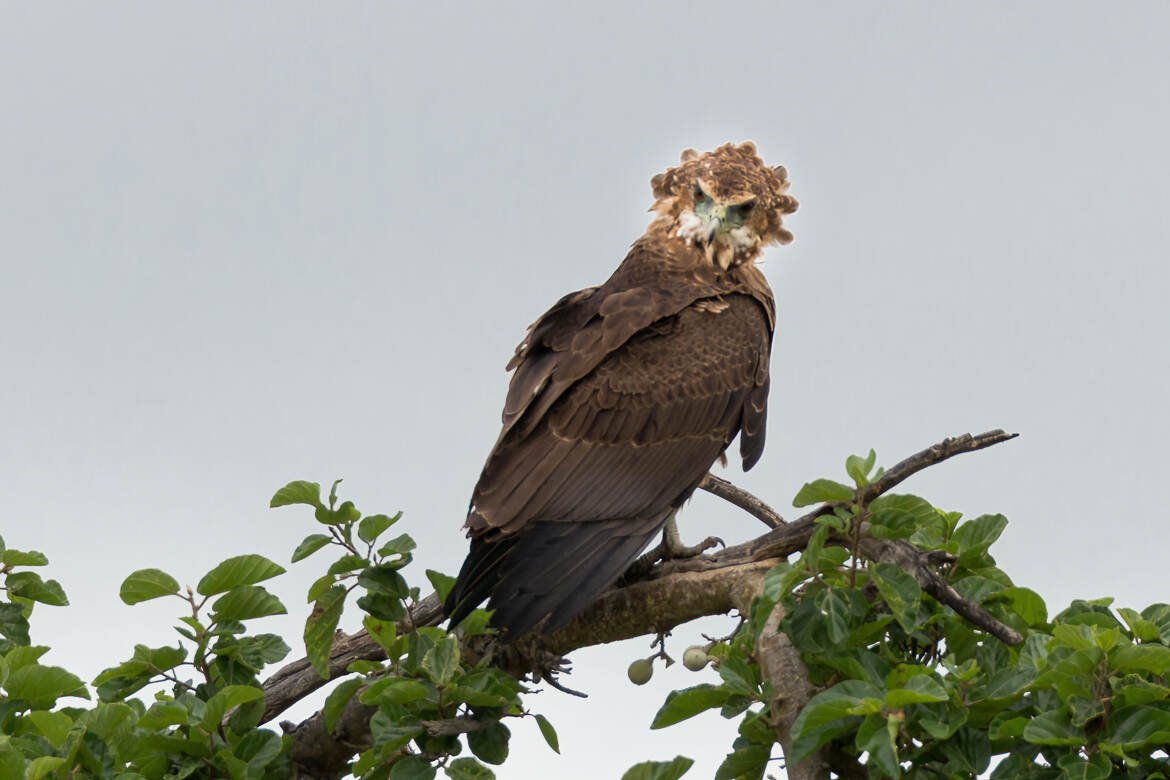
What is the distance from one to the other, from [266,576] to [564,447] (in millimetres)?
1584

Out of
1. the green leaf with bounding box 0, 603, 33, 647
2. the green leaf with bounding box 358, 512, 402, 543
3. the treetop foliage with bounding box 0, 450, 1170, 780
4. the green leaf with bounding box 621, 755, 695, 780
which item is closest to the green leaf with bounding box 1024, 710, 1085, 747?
the treetop foliage with bounding box 0, 450, 1170, 780

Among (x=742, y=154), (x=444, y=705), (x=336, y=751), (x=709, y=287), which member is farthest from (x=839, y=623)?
(x=742, y=154)

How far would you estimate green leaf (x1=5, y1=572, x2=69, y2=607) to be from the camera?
19.3ft

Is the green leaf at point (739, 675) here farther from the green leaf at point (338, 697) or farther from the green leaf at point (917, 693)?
the green leaf at point (338, 697)

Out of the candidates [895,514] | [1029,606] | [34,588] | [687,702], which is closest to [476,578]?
[687,702]

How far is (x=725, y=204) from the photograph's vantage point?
22.2 feet

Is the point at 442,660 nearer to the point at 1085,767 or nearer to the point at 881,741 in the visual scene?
the point at 881,741

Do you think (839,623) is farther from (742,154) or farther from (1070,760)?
(742,154)

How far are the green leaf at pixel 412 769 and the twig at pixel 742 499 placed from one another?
2112mm

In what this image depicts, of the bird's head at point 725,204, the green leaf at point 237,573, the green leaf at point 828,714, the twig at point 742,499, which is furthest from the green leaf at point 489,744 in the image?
the bird's head at point 725,204

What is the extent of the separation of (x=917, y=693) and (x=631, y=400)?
106 inches

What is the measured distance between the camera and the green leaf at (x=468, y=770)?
452 cm

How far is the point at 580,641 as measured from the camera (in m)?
5.77

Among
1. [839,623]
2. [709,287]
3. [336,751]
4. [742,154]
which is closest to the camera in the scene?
[839,623]
